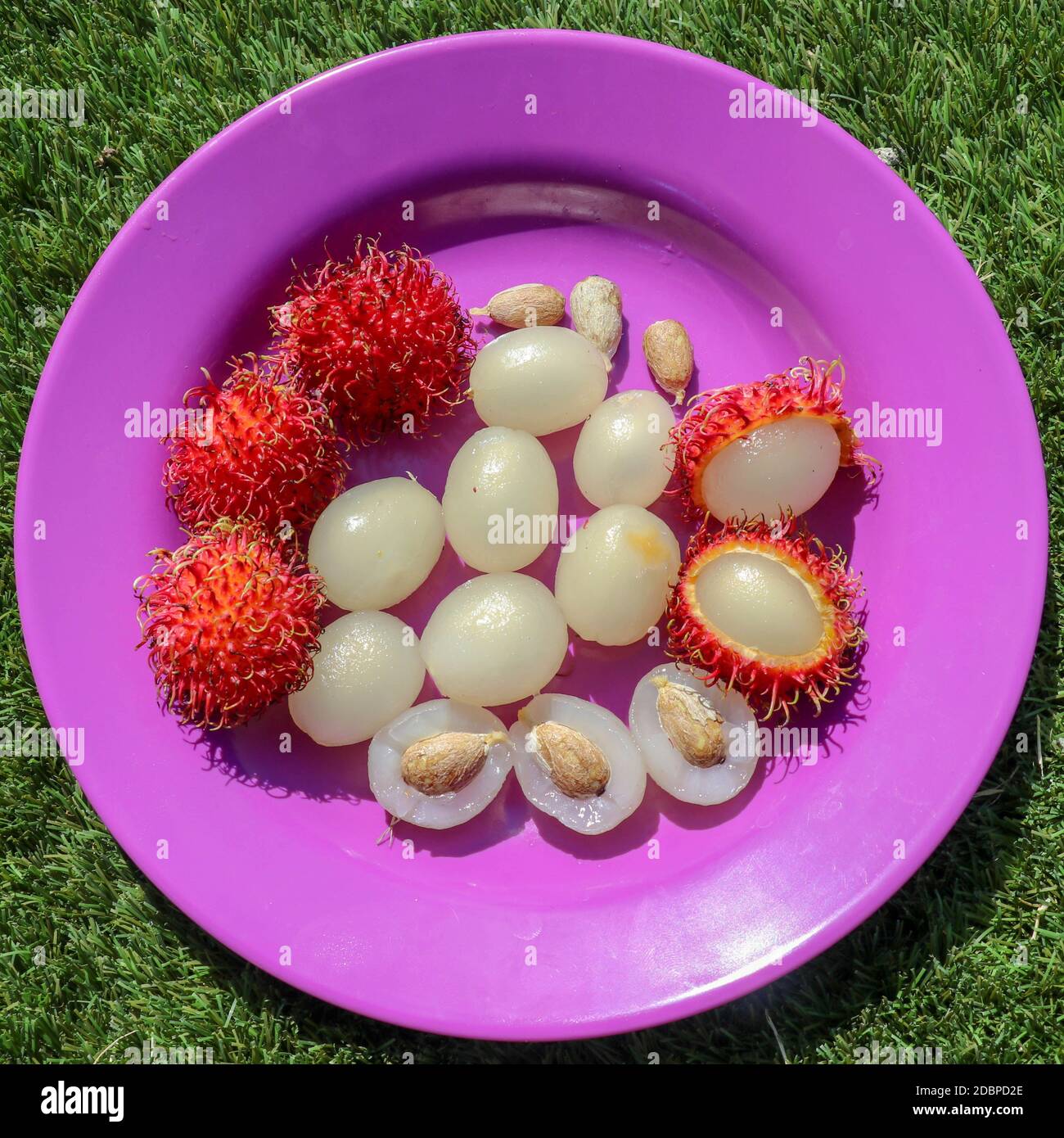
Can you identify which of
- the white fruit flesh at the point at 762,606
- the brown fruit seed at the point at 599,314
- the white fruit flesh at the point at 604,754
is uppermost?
the brown fruit seed at the point at 599,314

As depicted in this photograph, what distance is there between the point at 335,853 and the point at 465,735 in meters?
0.33

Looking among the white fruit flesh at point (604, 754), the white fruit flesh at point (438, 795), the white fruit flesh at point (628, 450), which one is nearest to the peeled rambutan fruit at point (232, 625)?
the white fruit flesh at point (438, 795)

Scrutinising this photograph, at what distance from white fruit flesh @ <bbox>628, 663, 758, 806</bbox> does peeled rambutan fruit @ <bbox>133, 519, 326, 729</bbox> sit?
65cm

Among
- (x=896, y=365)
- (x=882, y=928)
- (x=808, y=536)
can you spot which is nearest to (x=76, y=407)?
(x=808, y=536)

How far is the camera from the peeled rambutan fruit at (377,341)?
185 cm

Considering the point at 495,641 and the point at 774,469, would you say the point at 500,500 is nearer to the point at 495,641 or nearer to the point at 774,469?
the point at 495,641

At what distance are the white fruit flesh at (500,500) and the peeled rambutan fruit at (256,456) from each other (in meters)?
0.26

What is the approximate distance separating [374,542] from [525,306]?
57 cm

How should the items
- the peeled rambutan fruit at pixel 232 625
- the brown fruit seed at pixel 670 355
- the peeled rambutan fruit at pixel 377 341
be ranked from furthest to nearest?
the brown fruit seed at pixel 670 355
the peeled rambutan fruit at pixel 377 341
the peeled rambutan fruit at pixel 232 625

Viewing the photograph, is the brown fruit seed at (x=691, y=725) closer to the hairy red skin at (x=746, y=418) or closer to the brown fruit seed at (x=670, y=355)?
the hairy red skin at (x=746, y=418)

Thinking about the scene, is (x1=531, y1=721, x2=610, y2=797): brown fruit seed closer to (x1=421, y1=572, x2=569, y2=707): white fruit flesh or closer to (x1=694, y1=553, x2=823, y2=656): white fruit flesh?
(x1=421, y1=572, x2=569, y2=707): white fruit flesh

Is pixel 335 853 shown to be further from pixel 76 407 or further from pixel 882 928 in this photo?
pixel 882 928

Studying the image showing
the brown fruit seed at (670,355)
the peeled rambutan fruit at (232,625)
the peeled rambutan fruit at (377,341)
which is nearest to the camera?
the peeled rambutan fruit at (232,625)

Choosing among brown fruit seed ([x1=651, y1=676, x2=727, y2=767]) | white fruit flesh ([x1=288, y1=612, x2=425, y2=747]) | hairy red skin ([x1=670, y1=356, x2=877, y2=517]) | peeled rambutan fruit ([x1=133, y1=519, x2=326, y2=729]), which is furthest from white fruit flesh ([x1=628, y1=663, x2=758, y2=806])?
peeled rambutan fruit ([x1=133, y1=519, x2=326, y2=729])
